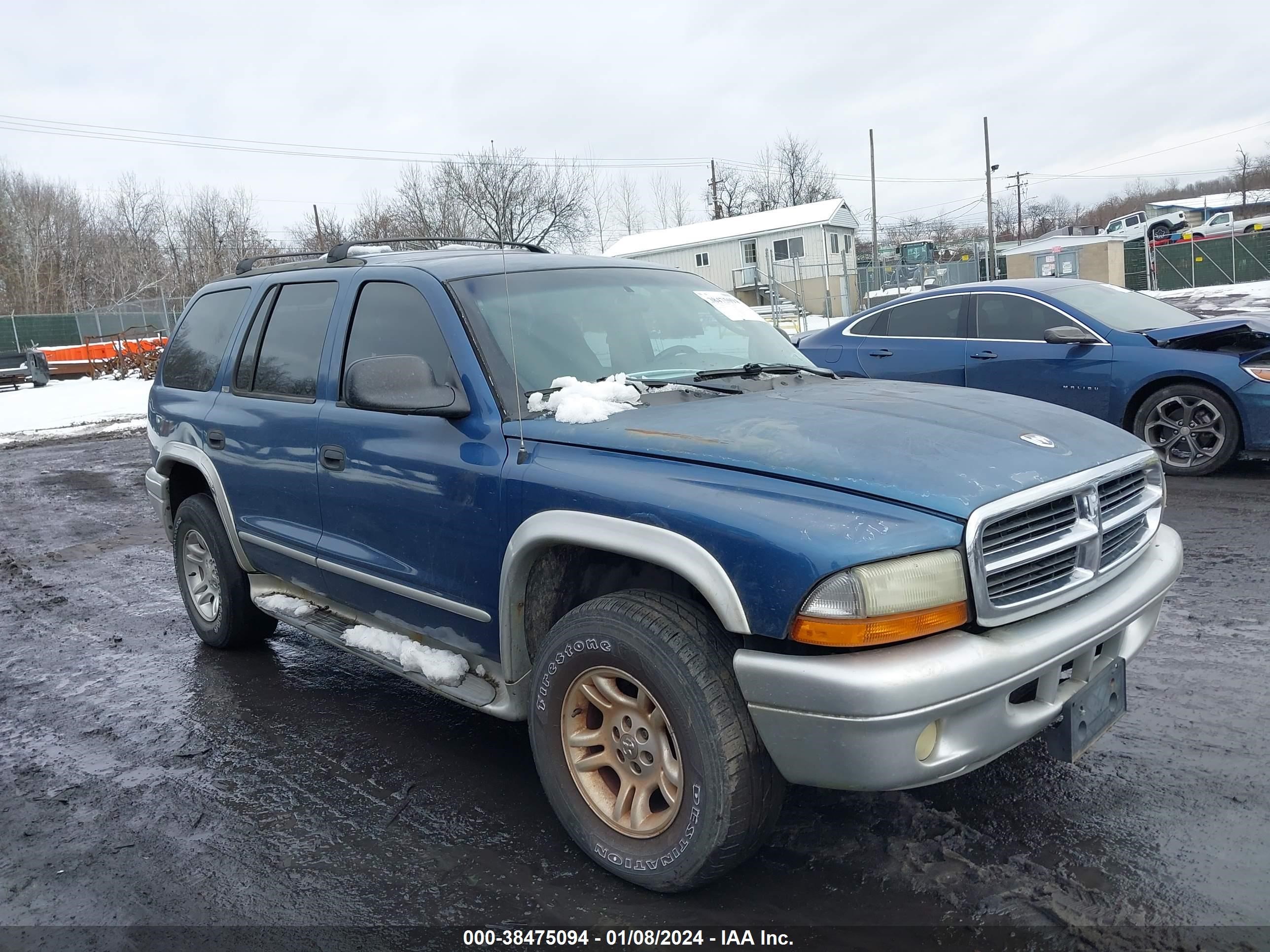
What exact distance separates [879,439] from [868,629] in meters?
0.68

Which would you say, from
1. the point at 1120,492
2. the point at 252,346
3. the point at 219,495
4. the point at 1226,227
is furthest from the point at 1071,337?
the point at 1226,227

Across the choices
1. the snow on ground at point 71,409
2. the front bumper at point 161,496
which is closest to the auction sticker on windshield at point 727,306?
the front bumper at point 161,496

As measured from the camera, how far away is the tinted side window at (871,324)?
908 centimetres

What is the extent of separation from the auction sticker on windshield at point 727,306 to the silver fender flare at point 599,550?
165 centimetres

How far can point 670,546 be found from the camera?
8.24 ft

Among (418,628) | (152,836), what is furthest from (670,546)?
(152,836)

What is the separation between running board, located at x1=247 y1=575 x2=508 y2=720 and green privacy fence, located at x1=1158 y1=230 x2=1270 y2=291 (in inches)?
1406

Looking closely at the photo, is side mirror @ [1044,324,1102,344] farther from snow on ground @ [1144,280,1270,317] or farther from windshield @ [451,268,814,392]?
snow on ground @ [1144,280,1270,317]

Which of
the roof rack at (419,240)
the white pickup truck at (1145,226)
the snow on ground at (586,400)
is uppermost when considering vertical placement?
the white pickup truck at (1145,226)

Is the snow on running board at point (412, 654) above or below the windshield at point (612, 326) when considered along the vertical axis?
below

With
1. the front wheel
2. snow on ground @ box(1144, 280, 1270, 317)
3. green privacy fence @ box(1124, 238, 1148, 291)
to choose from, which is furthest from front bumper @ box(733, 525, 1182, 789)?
green privacy fence @ box(1124, 238, 1148, 291)

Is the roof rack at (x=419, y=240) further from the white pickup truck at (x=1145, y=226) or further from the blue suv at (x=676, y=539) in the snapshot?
the white pickup truck at (x=1145, y=226)

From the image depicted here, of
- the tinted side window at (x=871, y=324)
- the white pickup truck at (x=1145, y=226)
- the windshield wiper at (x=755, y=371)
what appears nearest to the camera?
the windshield wiper at (x=755, y=371)

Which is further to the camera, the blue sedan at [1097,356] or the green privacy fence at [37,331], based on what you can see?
the green privacy fence at [37,331]
